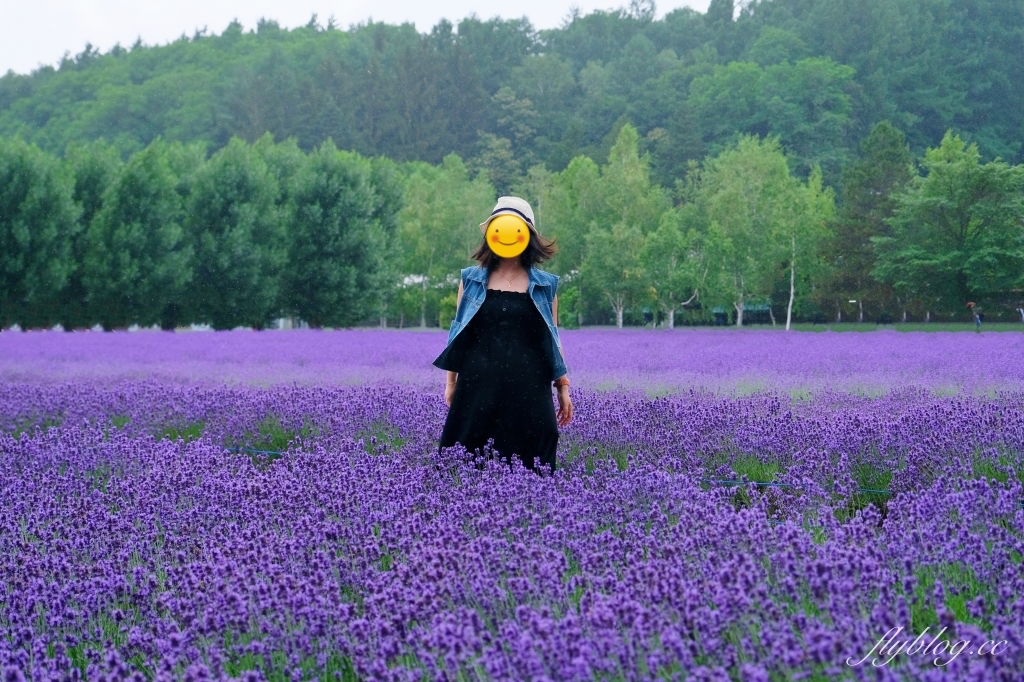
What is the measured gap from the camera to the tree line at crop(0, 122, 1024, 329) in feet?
98.4

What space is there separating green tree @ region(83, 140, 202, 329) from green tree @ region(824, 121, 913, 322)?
19.0 m

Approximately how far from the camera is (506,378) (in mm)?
5047

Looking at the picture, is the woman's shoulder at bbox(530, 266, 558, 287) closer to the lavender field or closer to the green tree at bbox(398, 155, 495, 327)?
the lavender field

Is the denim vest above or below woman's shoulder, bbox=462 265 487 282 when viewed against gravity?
below

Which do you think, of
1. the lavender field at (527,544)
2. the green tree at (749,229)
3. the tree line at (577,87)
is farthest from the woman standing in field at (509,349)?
the tree line at (577,87)

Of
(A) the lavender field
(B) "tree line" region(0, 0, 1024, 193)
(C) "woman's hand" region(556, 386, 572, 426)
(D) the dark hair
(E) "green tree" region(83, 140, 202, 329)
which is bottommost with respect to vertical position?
(A) the lavender field

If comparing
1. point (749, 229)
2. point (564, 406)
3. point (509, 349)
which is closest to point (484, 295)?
point (509, 349)

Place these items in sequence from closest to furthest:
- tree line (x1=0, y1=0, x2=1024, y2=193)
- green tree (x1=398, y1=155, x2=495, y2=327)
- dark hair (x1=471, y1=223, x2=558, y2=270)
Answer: dark hair (x1=471, y1=223, x2=558, y2=270) → green tree (x1=398, y1=155, x2=495, y2=327) → tree line (x1=0, y1=0, x2=1024, y2=193)

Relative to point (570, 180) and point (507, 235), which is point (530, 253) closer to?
point (507, 235)

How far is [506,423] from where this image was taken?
5.10 meters

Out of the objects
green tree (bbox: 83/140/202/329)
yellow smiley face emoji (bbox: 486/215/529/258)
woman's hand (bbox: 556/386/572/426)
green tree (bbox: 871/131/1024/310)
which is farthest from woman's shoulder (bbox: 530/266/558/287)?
green tree (bbox: 83/140/202/329)

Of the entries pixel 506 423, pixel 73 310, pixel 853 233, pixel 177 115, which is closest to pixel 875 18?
pixel 853 233

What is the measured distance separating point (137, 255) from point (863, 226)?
21.1 meters

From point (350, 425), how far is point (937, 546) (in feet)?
14.4
